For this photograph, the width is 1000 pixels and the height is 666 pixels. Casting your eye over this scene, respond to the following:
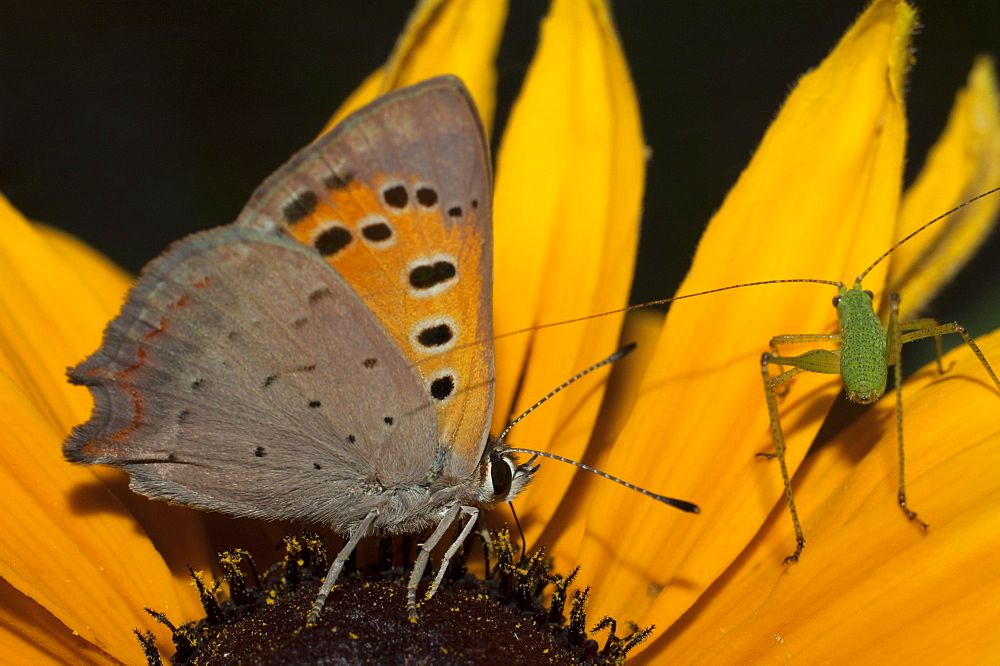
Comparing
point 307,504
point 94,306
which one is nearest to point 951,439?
point 307,504

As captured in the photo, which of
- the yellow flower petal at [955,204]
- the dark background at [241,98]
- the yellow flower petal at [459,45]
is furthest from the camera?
the dark background at [241,98]

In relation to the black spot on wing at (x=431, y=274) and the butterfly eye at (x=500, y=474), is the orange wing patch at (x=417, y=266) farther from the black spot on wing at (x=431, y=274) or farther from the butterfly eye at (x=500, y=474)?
the butterfly eye at (x=500, y=474)

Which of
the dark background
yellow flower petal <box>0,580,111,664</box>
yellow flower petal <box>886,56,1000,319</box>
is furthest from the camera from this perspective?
the dark background

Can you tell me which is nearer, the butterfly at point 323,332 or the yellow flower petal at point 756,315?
the butterfly at point 323,332

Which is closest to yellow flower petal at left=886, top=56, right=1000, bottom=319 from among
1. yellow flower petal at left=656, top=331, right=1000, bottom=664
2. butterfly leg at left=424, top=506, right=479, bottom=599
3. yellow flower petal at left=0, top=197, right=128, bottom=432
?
yellow flower petal at left=656, top=331, right=1000, bottom=664

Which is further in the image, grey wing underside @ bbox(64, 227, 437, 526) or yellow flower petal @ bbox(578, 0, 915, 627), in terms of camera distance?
yellow flower petal @ bbox(578, 0, 915, 627)

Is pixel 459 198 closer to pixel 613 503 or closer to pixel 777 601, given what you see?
pixel 613 503

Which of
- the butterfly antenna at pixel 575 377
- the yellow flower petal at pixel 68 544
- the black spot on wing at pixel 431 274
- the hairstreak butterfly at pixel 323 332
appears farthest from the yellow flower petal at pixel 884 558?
the yellow flower petal at pixel 68 544

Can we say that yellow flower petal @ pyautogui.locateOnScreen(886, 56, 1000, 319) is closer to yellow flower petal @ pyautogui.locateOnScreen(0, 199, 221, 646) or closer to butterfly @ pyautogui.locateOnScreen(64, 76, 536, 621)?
butterfly @ pyautogui.locateOnScreen(64, 76, 536, 621)
